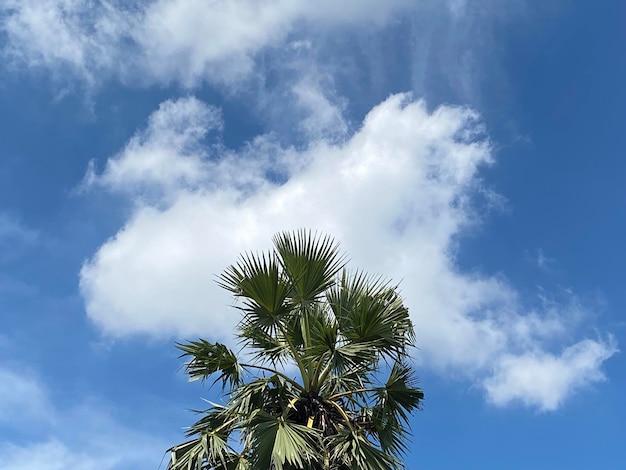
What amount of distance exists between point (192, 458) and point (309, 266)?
3226 millimetres

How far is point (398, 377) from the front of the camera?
31.1 ft

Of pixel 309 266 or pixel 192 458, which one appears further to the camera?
pixel 309 266

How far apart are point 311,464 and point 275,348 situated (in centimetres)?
198

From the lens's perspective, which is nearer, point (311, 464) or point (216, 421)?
point (311, 464)

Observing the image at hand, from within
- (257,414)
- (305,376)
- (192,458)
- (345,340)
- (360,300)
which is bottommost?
(192,458)

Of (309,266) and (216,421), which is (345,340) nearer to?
(309,266)

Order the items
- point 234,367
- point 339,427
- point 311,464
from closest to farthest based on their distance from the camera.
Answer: point 311,464
point 339,427
point 234,367

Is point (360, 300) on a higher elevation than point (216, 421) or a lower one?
higher

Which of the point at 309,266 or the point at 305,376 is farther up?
the point at 309,266

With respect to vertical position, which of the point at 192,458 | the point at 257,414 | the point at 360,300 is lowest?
the point at 192,458

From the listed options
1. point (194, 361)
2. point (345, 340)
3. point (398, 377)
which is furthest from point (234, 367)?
point (398, 377)

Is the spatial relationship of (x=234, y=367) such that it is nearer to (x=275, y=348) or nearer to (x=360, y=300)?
(x=275, y=348)

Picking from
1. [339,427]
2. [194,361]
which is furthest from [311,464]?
[194,361]

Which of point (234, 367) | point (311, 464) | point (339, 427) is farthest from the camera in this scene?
point (234, 367)
